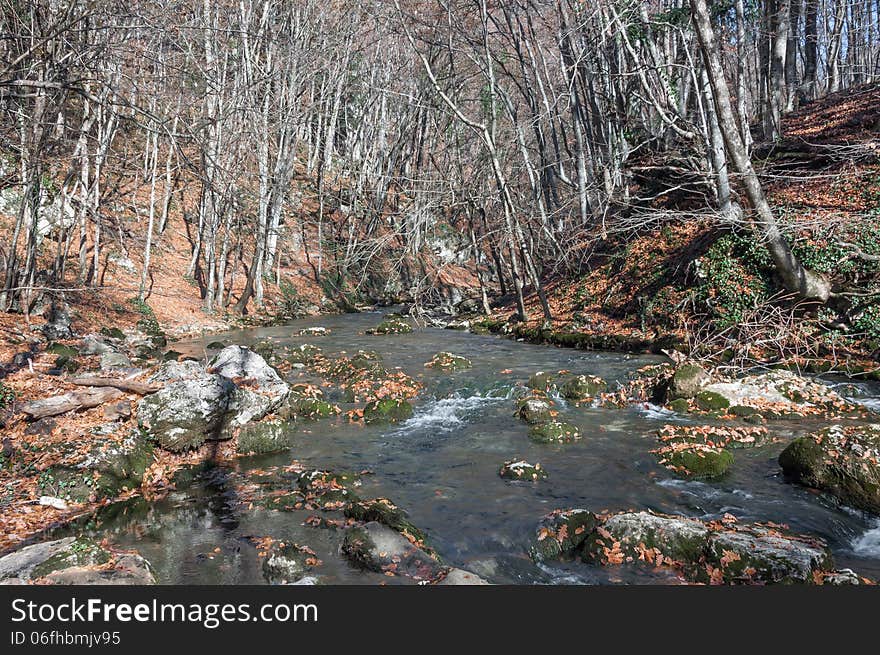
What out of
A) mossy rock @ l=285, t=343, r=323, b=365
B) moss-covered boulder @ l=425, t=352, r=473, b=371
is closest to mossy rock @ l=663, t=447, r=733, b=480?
moss-covered boulder @ l=425, t=352, r=473, b=371

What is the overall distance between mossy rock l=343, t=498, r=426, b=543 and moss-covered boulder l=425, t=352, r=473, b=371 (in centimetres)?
709

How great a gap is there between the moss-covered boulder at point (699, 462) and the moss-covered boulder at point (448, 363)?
21.5ft

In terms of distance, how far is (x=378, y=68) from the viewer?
127ft

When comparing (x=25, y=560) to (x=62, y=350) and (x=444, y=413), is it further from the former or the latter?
(x=62, y=350)

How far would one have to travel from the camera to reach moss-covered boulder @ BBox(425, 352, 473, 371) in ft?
45.0

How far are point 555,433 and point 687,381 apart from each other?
9.58ft

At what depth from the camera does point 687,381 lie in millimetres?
10133

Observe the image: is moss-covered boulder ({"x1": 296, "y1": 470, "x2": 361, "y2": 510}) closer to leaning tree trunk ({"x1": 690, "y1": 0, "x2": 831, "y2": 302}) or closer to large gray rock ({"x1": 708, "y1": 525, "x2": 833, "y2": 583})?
large gray rock ({"x1": 708, "y1": 525, "x2": 833, "y2": 583})

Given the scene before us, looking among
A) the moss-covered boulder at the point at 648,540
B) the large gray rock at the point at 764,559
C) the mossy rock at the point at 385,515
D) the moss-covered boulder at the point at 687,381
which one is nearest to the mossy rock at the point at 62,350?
the mossy rock at the point at 385,515

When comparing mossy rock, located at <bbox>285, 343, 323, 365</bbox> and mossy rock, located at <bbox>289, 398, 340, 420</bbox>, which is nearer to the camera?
mossy rock, located at <bbox>289, 398, 340, 420</bbox>

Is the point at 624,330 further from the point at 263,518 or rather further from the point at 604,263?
the point at 263,518

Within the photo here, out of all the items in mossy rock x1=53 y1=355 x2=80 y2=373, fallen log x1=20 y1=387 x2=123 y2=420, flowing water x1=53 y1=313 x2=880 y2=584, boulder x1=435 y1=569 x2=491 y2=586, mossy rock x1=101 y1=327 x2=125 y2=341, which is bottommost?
flowing water x1=53 y1=313 x2=880 y2=584

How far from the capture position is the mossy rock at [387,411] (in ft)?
34.6

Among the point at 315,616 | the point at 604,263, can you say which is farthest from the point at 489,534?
the point at 604,263
